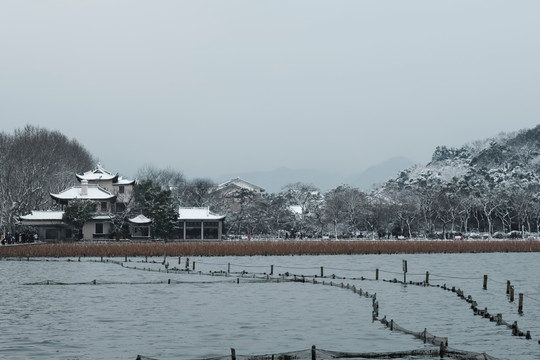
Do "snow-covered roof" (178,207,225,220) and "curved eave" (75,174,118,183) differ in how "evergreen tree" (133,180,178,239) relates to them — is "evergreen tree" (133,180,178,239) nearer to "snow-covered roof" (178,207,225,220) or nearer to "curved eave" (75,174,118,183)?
"snow-covered roof" (178,207,225,220)

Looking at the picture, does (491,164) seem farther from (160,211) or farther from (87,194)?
(87,194)

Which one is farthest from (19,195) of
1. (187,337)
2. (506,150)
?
(506,150)

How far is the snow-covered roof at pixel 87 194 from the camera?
10100 cm

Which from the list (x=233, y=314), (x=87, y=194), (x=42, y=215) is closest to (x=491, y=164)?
(x=87, y=194)

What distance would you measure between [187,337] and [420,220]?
9657 centimetres

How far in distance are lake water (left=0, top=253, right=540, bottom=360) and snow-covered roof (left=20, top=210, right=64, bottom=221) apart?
3747cm

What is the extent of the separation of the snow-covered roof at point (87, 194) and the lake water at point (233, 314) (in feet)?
140

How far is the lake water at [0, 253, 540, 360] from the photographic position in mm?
25859

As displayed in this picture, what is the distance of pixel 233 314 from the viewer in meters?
34.1

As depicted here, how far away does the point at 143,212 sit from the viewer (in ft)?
336

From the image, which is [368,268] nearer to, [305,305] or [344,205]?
[305,305]

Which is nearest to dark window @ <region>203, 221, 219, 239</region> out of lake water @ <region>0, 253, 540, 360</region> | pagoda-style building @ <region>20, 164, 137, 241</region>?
pagoda-style building @ <region>20, 164, 137, 241</region>

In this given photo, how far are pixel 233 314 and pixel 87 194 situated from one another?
72.2 meters

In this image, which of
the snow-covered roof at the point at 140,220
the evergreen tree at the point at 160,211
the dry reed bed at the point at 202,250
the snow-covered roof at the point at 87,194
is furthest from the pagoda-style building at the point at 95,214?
the dry reed bed at the point at 202,250
